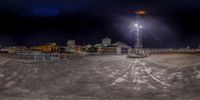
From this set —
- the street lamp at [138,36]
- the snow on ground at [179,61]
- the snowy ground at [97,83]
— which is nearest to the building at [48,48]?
the street lamp at [138,36]

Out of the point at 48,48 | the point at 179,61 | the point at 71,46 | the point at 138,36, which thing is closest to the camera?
the point at 179,61

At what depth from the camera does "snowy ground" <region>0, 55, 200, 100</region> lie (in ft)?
51.3

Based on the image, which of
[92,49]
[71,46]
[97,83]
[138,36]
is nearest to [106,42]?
[92,49]

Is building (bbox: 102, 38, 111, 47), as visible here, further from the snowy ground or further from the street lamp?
the snowy ground

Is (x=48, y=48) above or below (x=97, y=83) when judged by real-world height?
above

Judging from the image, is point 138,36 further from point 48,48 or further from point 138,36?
point 48,48

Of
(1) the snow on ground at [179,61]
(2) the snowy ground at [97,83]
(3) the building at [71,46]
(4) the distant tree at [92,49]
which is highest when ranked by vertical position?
(3) the building at [71,46]

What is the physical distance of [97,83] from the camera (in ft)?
62.4

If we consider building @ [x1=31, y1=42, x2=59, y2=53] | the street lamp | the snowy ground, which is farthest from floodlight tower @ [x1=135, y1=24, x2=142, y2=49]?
the snowy ground

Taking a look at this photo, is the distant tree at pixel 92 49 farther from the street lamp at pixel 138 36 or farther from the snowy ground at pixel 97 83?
the snowy ground at pixel 97 83

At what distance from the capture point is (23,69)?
76.0 feet

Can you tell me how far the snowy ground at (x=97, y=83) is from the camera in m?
15.6

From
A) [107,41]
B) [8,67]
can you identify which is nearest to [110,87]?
[8,67]

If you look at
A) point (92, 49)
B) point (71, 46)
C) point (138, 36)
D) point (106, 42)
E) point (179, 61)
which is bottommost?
point (179, 61)
